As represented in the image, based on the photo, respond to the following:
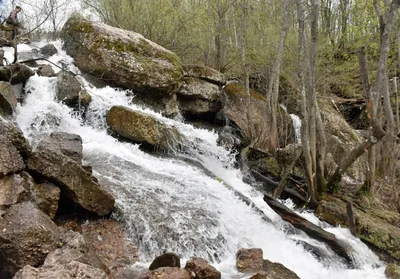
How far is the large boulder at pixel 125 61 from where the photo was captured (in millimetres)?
10250

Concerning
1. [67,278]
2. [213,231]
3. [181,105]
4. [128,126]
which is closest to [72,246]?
[67,278]

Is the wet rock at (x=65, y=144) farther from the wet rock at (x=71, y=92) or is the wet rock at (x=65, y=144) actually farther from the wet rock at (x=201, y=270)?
the wet rock at (x=71, y=92)

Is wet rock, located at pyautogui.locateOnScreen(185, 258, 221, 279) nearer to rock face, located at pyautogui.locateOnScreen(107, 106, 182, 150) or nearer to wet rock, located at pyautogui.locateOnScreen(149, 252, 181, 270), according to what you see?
wet rock, located at pyautogui.locateOnScreen(149, 252, 181, 270)

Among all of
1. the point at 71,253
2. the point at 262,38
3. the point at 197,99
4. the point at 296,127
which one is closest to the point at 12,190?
the point at 71,253

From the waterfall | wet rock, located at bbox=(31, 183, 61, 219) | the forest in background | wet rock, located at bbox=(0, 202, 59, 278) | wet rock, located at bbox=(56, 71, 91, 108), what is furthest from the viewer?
the waterfall

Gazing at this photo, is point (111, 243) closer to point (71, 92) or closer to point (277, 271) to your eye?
point (277, 271)

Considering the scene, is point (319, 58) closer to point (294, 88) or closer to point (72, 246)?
point (294, 88)

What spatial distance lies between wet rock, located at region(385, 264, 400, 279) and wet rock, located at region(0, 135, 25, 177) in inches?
208

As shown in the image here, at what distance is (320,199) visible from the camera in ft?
23.7

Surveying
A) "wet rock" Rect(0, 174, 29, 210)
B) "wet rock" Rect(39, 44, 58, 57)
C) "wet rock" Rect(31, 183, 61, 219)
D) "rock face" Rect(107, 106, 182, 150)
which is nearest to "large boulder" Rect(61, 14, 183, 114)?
"wet rock" Rect(39, 44, 58, 57)

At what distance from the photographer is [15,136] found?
15.2 ft

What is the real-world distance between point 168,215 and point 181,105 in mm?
6566

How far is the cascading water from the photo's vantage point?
16.4 ft

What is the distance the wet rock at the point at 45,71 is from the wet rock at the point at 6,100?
2610 mm
